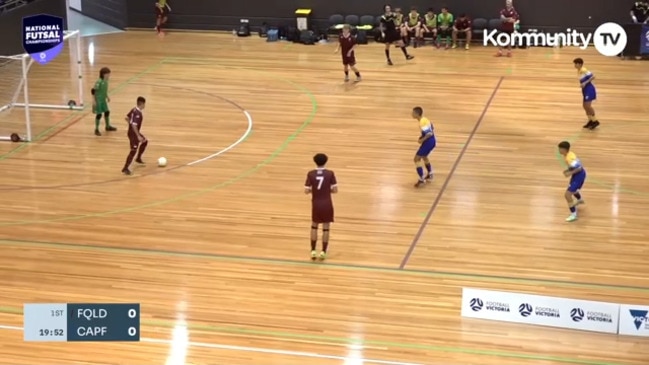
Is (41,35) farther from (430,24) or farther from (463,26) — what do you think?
(463,26)

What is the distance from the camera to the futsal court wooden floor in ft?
47.9

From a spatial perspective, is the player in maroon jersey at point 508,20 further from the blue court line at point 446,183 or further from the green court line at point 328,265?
the green court line at point 328,265

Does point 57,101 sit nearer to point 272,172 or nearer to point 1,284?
point 272,172

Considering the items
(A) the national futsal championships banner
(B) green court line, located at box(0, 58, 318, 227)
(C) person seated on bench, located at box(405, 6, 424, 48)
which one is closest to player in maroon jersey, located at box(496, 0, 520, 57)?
(C) person seated on bench, located at box(405, 6, 424, 48)

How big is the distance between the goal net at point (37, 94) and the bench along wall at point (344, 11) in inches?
251

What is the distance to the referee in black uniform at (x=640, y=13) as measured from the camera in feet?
113

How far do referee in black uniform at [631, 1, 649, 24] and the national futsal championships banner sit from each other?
20.0 meters

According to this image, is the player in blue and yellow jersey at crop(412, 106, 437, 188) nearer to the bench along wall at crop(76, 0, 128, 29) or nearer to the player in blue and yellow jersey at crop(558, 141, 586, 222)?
the player in blue and yellow jersey at crop(558, 141, 586, 222)

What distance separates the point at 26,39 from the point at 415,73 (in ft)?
42.3

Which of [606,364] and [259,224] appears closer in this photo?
[606,364]

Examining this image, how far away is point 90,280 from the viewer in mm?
16734

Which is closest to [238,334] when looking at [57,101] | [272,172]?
[272,172]

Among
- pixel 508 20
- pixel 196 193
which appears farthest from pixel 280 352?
pixel 508 20

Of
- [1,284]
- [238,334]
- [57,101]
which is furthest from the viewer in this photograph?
[57,101]
